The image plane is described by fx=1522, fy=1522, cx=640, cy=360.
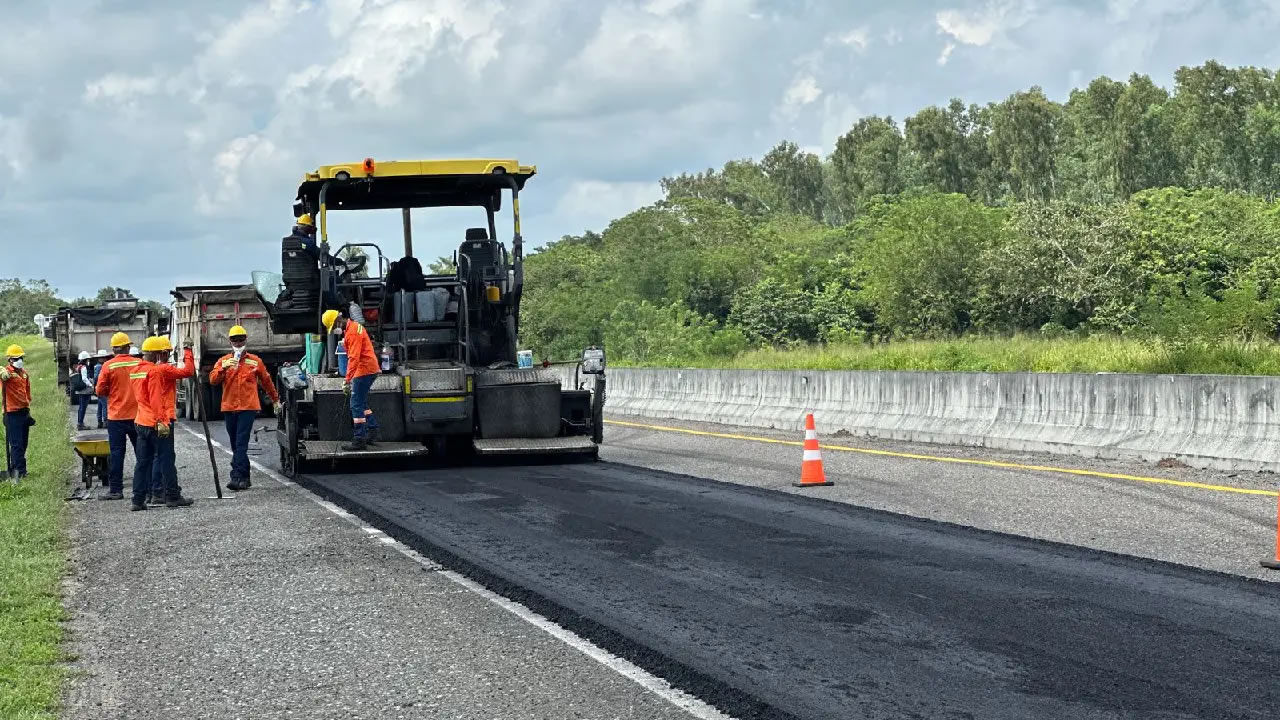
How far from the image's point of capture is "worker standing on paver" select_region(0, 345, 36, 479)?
17953 millimetres

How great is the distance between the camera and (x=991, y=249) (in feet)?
178

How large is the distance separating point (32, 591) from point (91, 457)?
6822 mm

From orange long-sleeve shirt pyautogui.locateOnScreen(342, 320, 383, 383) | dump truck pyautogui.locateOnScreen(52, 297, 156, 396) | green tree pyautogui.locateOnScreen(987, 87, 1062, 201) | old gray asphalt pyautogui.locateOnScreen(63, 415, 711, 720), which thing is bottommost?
old gray asphalt pyautogui.locateOnScreen(63, 415, 711, 720)

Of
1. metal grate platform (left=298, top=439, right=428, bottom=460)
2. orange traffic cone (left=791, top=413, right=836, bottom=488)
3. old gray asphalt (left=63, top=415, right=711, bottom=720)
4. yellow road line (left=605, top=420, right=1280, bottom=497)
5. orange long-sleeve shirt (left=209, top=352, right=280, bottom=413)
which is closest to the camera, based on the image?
old gray asphalt (left=63, top=415, right=711, bottom=720)

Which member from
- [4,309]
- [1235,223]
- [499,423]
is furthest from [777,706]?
[4,309]

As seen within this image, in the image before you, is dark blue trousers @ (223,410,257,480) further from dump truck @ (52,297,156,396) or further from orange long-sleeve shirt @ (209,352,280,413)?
dump truck @ (52,297,156,396)

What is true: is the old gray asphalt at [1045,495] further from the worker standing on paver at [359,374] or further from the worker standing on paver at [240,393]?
the worker standing on paver at [240,393]

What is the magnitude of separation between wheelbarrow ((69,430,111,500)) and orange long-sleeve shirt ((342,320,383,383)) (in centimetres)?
261

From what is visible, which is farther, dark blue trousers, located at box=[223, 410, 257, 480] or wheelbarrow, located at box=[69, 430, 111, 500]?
wheelbarrow, located at box=[69, 430, 111, 500]

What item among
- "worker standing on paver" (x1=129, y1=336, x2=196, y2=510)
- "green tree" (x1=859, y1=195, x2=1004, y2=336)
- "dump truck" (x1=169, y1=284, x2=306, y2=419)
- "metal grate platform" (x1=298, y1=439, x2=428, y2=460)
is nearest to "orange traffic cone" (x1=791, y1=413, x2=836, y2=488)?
"metal grate platform" (x1=298, y1=439, x2=428, y2=460)

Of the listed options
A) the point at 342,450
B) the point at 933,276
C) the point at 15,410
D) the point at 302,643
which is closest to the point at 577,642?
the point at 302,643

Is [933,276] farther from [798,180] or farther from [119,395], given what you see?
[798,180]

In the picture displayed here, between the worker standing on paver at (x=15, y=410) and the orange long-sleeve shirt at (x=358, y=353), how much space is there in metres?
4.56

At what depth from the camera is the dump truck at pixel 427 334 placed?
650 inches
